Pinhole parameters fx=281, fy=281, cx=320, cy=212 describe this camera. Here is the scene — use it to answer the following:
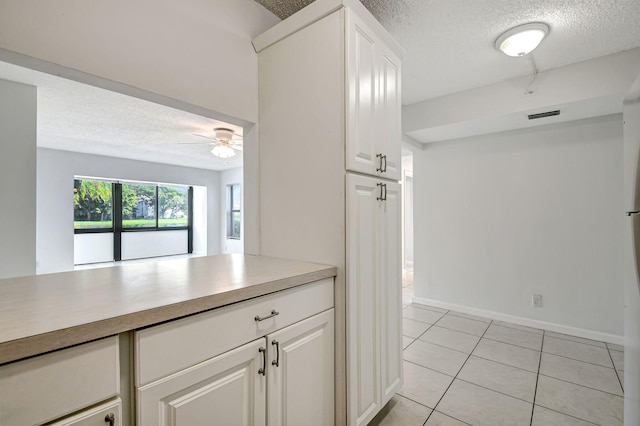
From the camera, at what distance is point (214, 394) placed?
2.88 feet

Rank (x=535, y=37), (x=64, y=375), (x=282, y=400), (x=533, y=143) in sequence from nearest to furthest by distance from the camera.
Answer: (x=64, y=375), (x=282, y=400), (x=535, y=37), (x=533, y=143)

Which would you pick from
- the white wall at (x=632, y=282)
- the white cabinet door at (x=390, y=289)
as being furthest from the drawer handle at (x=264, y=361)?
the white wall at (x=632, y=282)

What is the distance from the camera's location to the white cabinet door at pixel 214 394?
0.76m

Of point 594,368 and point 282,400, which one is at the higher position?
point 282,400

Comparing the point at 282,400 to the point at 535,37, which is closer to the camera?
the point at 282,400

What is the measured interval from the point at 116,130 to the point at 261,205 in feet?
11.5

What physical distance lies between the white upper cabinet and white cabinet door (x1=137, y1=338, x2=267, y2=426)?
90 cm

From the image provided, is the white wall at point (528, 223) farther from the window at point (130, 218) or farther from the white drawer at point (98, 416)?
the window at point (130, 218)

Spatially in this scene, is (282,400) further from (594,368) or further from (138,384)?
(594,368)

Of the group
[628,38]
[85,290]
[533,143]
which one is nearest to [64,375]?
[85,290]

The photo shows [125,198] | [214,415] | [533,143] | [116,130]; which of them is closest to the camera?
[214,415]

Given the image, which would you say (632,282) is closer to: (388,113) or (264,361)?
(388,113)

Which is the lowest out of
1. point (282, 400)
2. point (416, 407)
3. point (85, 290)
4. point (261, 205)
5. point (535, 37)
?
point (416, 407)

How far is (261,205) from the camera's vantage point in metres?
1.66
